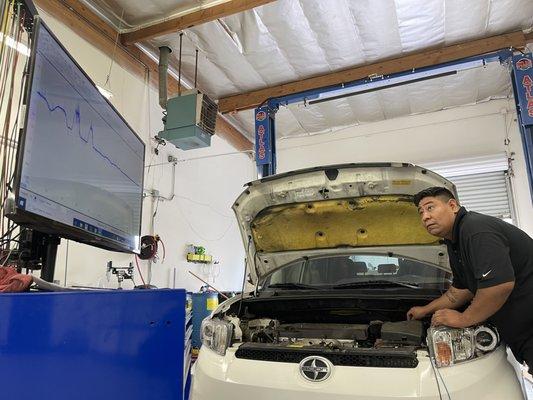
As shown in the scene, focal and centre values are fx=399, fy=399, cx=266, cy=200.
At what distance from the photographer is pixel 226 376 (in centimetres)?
195

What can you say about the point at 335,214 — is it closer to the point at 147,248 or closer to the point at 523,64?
the point at 147,248

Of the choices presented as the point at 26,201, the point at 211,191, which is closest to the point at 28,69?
the point at 26,201

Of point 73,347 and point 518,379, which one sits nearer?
point 73,347

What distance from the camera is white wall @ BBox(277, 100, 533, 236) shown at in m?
6.81

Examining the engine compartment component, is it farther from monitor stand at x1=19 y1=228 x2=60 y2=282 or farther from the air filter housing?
the air filter housing

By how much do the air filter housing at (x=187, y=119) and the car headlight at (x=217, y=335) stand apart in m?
3.27

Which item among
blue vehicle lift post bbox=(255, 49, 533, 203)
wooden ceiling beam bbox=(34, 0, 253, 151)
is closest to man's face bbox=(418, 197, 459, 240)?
blue vehicle lift post bbox=(255, 49, 533, 203)

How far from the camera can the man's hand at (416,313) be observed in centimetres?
224

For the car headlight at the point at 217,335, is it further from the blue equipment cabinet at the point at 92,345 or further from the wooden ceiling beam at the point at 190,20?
the wooden ceiling beam at the point at 190,20

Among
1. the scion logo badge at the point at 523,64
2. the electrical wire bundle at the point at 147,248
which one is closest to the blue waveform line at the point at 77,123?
the electrical wire bundle at the point at 147,248

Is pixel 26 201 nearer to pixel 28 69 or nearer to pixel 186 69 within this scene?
pixel 28 69

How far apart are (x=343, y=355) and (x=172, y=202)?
4315 millimetres

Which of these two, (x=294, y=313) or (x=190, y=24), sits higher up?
(x=190, y=24)

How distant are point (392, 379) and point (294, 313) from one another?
3.58 ft
